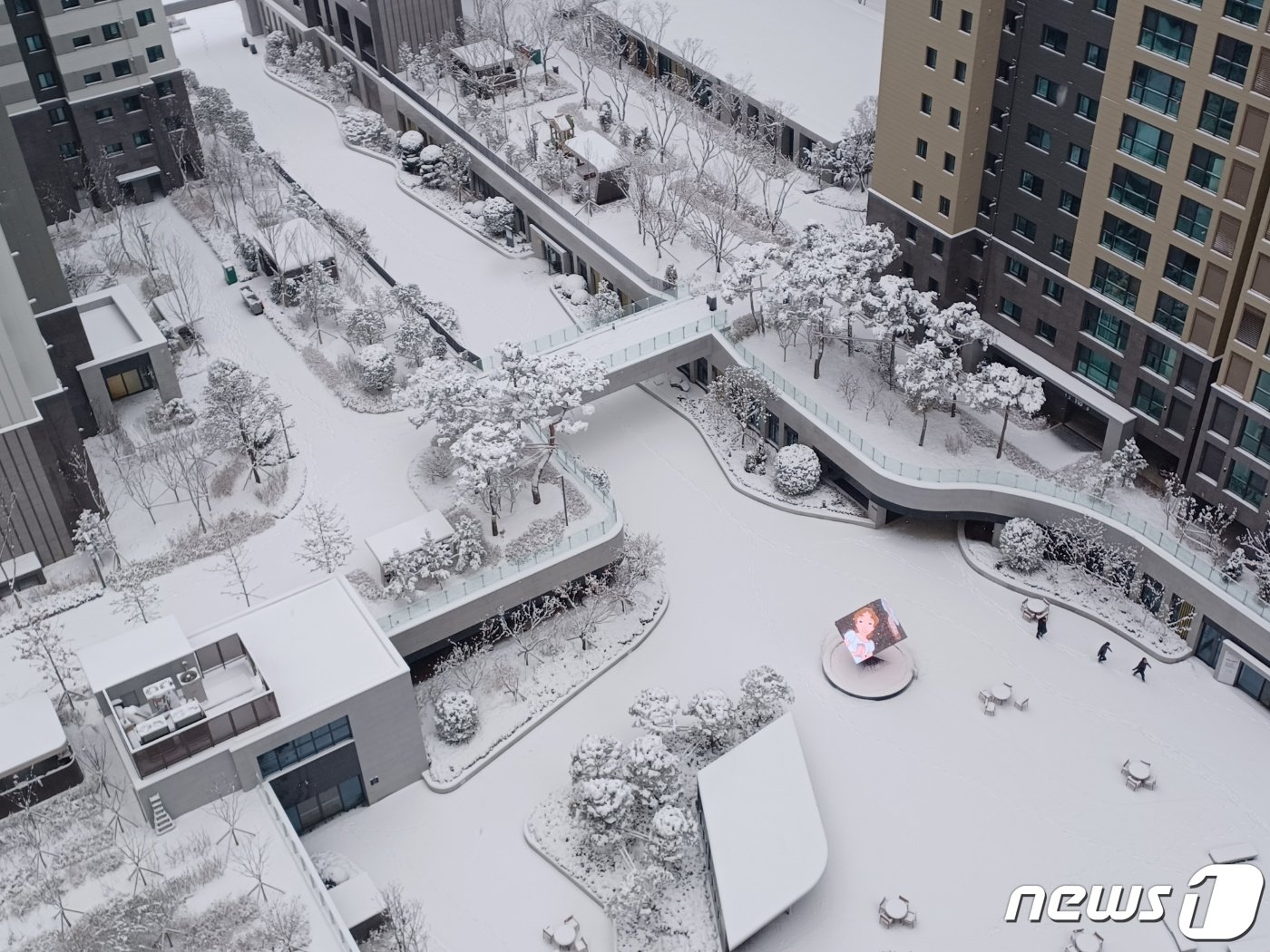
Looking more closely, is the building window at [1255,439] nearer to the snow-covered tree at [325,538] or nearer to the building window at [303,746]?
the building window at [303,746]

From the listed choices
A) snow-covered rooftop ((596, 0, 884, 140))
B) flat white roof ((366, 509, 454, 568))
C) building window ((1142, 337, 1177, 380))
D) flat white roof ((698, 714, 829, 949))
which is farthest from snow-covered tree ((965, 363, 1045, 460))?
snow-covered rooftop ((596, 0, 884, 140))

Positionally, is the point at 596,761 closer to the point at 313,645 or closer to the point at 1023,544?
the point at 313,645

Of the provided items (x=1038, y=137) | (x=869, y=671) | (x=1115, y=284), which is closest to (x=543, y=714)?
(x=869, y=671)

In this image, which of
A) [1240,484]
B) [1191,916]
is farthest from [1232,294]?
[1191,916]

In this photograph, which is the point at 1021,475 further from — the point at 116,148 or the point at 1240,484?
the point at 116,148

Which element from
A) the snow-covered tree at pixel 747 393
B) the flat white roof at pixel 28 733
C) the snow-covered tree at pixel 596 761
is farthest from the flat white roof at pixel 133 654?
the snow-covered tree at pixel 747 393
